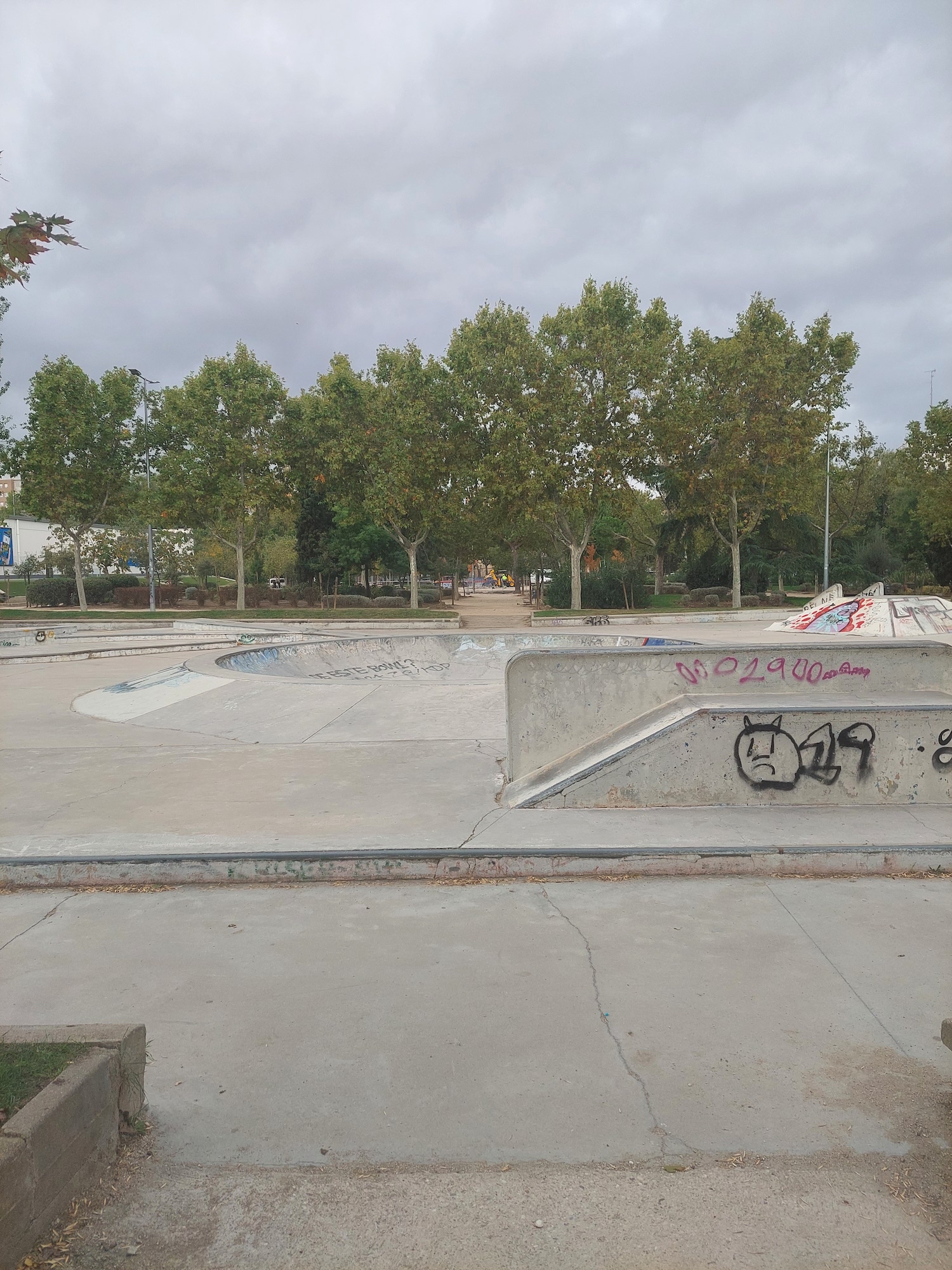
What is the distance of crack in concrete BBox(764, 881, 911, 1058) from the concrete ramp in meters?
1.40

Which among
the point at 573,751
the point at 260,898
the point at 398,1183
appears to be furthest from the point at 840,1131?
the point at 573,751

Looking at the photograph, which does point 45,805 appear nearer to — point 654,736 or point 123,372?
point 654,736

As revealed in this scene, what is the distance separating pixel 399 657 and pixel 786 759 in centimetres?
1428

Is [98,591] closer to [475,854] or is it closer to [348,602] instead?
[348,602]

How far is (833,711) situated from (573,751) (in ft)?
6.96

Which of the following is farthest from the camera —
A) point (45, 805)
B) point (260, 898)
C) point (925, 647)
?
point (925, 647)

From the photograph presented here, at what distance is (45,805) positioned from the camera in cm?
720

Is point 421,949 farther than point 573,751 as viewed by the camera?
No

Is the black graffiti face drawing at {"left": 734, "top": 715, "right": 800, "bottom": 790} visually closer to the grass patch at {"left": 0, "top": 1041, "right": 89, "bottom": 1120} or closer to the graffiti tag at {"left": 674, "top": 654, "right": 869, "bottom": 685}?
the graffiti tag at {"left": 674, "top": 654, "right": 869, "bottom": 685}

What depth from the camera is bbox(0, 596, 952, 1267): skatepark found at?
2617mm

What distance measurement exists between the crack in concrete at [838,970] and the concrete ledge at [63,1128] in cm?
288

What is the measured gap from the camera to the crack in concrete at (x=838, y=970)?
3506 mm

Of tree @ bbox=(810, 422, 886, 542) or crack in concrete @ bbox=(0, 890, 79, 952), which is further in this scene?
tree @ bbox=(810, 422, 886, 542)

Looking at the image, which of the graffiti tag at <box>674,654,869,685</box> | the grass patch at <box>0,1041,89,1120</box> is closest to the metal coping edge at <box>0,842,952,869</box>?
the graffiti tag at <box>674,654,869,685</box>
